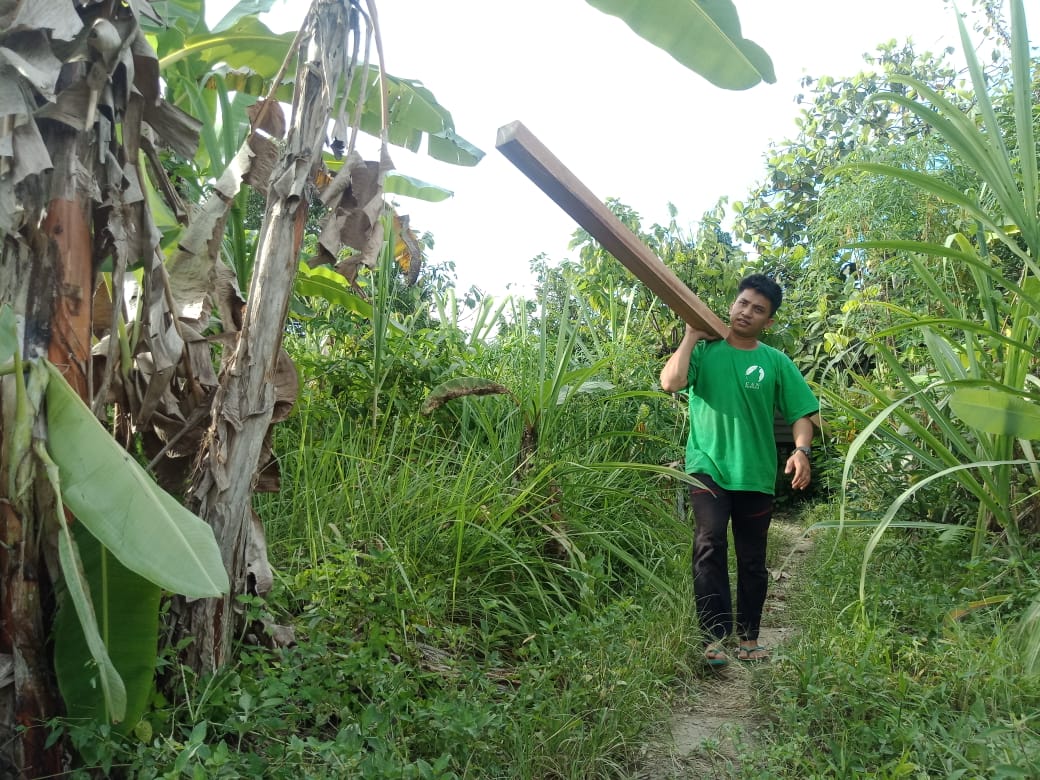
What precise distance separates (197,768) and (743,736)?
1.73m

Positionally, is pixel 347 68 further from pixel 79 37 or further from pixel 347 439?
pixel 347 439

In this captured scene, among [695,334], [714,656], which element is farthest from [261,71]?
[714,656]

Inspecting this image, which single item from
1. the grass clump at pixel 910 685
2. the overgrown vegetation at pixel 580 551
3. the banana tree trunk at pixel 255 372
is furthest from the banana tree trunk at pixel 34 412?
the grass clump at pixel 910 685

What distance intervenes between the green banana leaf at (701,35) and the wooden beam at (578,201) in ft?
2.93

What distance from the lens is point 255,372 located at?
2.42 metres

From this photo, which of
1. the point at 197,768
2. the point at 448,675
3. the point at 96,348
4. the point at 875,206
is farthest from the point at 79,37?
the point at 875,206

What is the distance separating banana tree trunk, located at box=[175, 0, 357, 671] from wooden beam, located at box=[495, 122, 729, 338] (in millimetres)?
625

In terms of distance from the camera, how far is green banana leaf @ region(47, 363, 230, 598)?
1.76 meters

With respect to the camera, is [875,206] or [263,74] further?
[875,206]

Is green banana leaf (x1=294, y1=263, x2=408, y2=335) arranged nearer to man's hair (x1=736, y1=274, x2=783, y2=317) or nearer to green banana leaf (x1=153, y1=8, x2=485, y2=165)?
green banana leaf (x1=153, y1=8, x2=485, y2=165)

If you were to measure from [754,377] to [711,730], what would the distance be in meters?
1.59

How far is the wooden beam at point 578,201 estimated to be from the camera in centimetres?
284

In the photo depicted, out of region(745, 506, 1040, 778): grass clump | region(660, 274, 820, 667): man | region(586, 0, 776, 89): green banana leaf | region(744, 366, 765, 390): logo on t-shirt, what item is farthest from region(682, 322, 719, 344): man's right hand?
region(745, 506, 1040, 778): grass clump

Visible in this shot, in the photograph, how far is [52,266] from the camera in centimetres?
202
